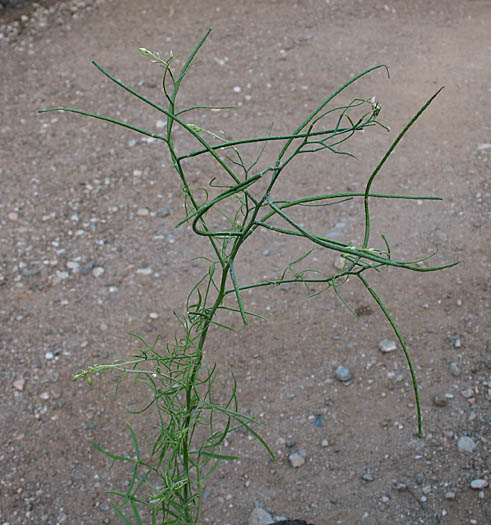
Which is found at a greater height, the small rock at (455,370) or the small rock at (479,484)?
the small rock at (455,370)

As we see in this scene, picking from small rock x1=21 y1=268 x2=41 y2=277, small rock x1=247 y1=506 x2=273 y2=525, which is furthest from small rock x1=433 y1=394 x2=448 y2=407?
small rock x1=21 y1=268 x2=41 y2=277

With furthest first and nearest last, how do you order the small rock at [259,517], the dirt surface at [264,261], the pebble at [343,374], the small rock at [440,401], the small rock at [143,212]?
the small rock at [143,212], the pebble at [343,374], the small rock at [440,401], the dirt surface at [264,261], the small rock at [259,517]

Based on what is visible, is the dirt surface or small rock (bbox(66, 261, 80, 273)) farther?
small rock (bbox(66, 261, 80, 273))

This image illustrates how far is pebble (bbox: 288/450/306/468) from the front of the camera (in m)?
1.79

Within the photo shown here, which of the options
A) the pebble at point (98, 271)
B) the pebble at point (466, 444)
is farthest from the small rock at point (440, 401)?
the pebble at point (98, 271)

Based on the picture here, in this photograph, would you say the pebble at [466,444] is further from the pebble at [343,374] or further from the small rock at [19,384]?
the small rock at [19,384]

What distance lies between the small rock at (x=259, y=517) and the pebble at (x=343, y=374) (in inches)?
19.6

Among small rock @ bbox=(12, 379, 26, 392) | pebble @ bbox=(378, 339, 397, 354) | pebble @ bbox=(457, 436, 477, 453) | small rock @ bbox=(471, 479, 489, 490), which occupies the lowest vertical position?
small rock @ bbox=(12, 379, 26, 392)

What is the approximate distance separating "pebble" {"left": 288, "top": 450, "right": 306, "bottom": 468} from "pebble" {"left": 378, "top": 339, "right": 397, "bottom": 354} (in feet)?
1.49

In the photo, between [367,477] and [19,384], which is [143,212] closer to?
[19,384]

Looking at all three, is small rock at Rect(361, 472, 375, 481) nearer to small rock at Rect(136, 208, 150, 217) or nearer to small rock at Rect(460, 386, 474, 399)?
small rock at Rect(460, 386, 474, 399)

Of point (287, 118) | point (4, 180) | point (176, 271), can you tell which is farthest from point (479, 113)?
point (4, 180)

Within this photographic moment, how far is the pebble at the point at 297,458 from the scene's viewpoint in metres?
1.79

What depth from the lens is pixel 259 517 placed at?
1.68m
